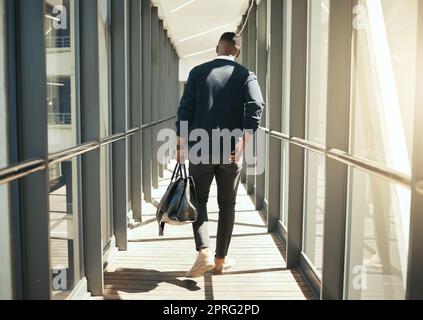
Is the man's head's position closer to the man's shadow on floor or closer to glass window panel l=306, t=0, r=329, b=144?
glass window panel l=306, t=0, r=329, b=144

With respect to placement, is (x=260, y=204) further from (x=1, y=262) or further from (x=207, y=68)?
(x=1, y=262)

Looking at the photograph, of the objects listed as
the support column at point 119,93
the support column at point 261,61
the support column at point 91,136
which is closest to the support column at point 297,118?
the support column at point 119,93

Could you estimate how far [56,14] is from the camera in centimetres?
289

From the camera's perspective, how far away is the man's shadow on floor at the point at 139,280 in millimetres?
3472

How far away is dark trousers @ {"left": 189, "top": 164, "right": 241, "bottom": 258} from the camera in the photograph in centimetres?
354

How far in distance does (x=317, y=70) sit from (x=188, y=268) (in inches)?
65.5

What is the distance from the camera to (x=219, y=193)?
3635 mm

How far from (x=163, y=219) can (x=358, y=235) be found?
4.30ft

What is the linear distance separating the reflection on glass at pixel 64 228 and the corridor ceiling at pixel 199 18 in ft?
15.6

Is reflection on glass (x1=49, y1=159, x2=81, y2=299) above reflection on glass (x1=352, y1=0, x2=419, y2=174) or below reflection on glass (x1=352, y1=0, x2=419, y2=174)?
below

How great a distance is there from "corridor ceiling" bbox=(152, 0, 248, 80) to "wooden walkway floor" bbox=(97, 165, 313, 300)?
3.56 m

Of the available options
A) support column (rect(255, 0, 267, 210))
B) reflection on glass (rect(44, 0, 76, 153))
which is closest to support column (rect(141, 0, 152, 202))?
support column (rect(255, 0, 267, 210))

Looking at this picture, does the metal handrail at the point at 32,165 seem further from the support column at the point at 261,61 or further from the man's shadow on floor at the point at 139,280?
the support column at the point at 261,61
